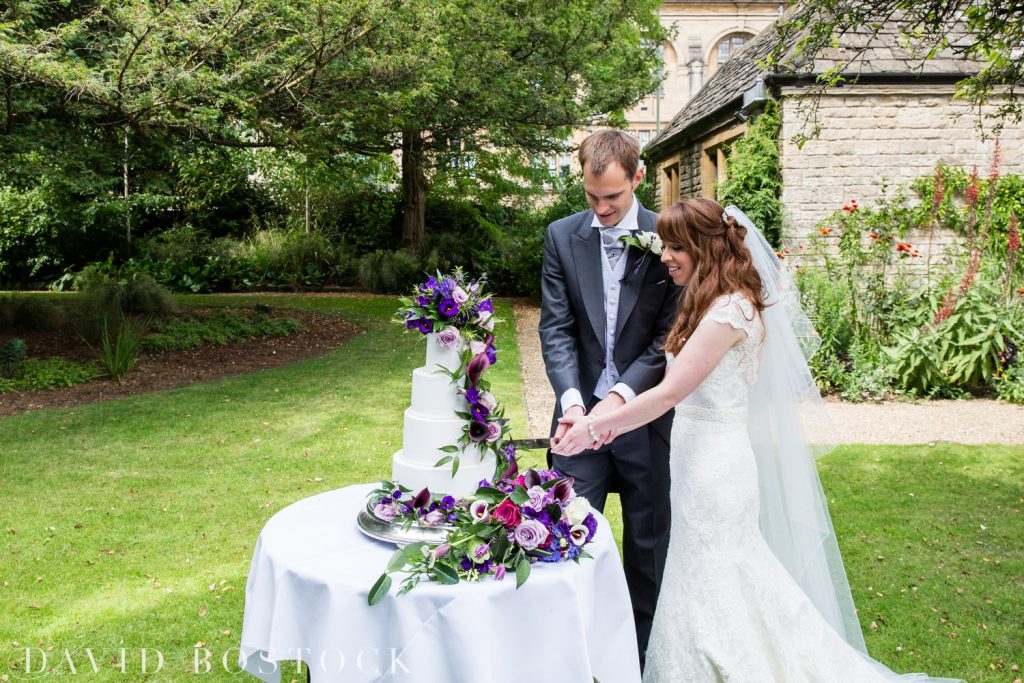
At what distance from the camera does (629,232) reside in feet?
11.2

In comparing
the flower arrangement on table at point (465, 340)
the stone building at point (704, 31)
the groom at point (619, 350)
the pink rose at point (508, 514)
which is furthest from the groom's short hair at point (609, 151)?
the stone building at point (704, 31)

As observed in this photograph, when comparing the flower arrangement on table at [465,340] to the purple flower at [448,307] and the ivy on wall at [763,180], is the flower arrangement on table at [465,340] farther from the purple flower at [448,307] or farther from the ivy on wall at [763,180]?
the ivy on wall at [763,180]

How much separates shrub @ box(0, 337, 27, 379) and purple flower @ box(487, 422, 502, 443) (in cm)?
993

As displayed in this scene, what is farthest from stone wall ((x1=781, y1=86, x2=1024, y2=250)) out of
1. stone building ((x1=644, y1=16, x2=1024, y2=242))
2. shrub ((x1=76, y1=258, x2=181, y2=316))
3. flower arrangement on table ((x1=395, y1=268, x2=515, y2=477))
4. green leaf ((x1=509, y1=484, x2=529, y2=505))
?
green leaf ((x1=509, y1=484, x2=529, y2=505))

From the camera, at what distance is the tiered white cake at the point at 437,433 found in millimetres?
2527

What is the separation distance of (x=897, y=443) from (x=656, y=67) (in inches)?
618

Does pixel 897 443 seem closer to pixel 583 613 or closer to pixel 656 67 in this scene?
pixel 583 613

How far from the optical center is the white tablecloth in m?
2.20

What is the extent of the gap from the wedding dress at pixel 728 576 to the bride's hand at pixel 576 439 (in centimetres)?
51

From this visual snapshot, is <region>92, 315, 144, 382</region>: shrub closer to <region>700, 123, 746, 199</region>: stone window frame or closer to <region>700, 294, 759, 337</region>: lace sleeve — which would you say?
<region>700, 294, 759, 337</region>: lace sleeve

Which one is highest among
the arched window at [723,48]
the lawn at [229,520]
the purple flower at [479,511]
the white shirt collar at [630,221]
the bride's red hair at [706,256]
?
the arched window at [723,48]

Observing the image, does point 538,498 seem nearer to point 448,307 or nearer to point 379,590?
point 379,590

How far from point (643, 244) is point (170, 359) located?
996cm

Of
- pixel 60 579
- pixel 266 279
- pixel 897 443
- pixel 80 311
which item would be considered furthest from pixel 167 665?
pixel 266 279
